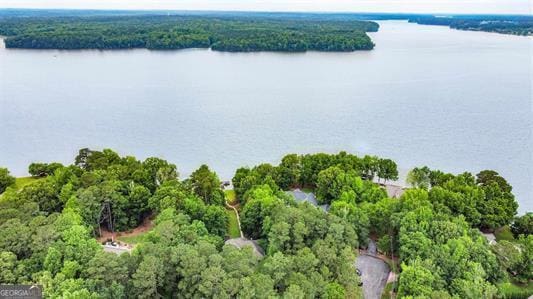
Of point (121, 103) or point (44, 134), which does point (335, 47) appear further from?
point (44, 134)

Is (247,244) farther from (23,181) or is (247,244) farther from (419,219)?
(23,181)

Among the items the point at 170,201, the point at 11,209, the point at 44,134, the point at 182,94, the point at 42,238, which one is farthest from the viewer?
the point at 182,94

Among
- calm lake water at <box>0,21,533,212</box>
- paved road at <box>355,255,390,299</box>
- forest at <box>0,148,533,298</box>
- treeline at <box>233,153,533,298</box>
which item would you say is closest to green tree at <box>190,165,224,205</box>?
forest at <box>0,148,533,298</box>

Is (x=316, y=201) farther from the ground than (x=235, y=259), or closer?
closer

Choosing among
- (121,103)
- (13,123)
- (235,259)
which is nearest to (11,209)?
(235,259)

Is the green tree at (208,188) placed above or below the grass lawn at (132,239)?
above

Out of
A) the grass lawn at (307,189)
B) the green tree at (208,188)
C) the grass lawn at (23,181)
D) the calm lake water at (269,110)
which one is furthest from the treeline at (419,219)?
the grass lawn at (23,181)

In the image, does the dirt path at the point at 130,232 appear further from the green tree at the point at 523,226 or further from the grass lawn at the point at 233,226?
the green tree at the point at 523,226
